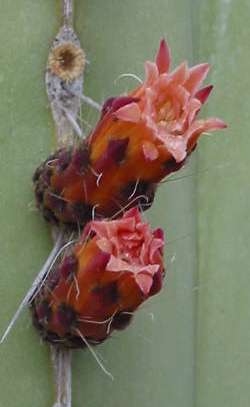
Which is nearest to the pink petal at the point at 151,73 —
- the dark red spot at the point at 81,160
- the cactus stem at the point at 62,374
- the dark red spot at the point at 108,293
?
the dark red spot at the point at 81,160

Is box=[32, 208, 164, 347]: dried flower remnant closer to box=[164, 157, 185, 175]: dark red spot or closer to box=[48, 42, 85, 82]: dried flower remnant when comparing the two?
box=[164, 157, 185, 175]: dark red spot

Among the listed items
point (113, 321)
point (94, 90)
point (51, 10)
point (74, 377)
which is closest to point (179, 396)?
point (74, 377)

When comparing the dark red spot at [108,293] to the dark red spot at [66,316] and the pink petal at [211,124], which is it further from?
the pink petal at [211,124]

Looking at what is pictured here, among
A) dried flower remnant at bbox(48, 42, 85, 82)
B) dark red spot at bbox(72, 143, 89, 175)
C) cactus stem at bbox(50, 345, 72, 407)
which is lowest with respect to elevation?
cactus stem at bbox(50, 345, 72, 407)

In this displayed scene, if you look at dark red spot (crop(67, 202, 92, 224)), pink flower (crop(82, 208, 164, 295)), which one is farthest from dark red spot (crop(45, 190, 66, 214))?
pink flower (crop(82, 208, 164, 295))

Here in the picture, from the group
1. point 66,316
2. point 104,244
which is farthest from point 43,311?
point 104,244

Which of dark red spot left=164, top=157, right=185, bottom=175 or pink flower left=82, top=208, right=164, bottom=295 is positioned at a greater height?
dark red spot left=164, top=157, right=185, bottom=175
